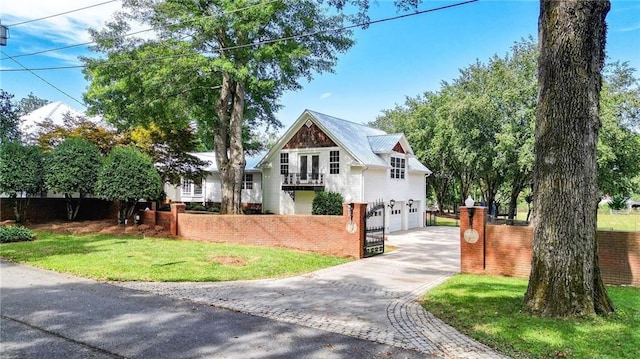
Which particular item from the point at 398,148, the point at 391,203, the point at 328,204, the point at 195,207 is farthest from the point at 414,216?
the point at 195,207

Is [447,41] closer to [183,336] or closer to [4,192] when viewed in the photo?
[183,336]

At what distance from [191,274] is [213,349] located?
17.1 feet

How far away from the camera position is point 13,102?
22516 millimetres

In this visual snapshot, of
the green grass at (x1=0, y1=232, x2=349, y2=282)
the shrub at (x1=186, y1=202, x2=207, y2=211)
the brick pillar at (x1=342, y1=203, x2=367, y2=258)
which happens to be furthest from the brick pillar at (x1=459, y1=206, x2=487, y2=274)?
the shrub at (x1=186, y1=202, x2=207, y2=211)

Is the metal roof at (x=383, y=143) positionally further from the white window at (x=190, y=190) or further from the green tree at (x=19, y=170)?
the green tree at (x=19, y=170)

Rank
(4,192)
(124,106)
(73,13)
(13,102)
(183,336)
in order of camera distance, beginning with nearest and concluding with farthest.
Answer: (183,336), (73,13), (4,192), (124,106), (13,102)

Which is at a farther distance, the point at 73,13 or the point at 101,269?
the point at 73,13

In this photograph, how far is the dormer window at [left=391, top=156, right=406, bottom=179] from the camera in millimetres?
25031

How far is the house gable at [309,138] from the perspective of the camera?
2352cm

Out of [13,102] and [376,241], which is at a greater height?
[13,102]

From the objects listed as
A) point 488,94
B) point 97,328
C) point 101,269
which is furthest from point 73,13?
point 488,94

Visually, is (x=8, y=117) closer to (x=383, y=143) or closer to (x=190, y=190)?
(x=190, y=190)

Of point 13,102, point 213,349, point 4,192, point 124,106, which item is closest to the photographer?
point 213,349

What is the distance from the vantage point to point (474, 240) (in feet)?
36.8
